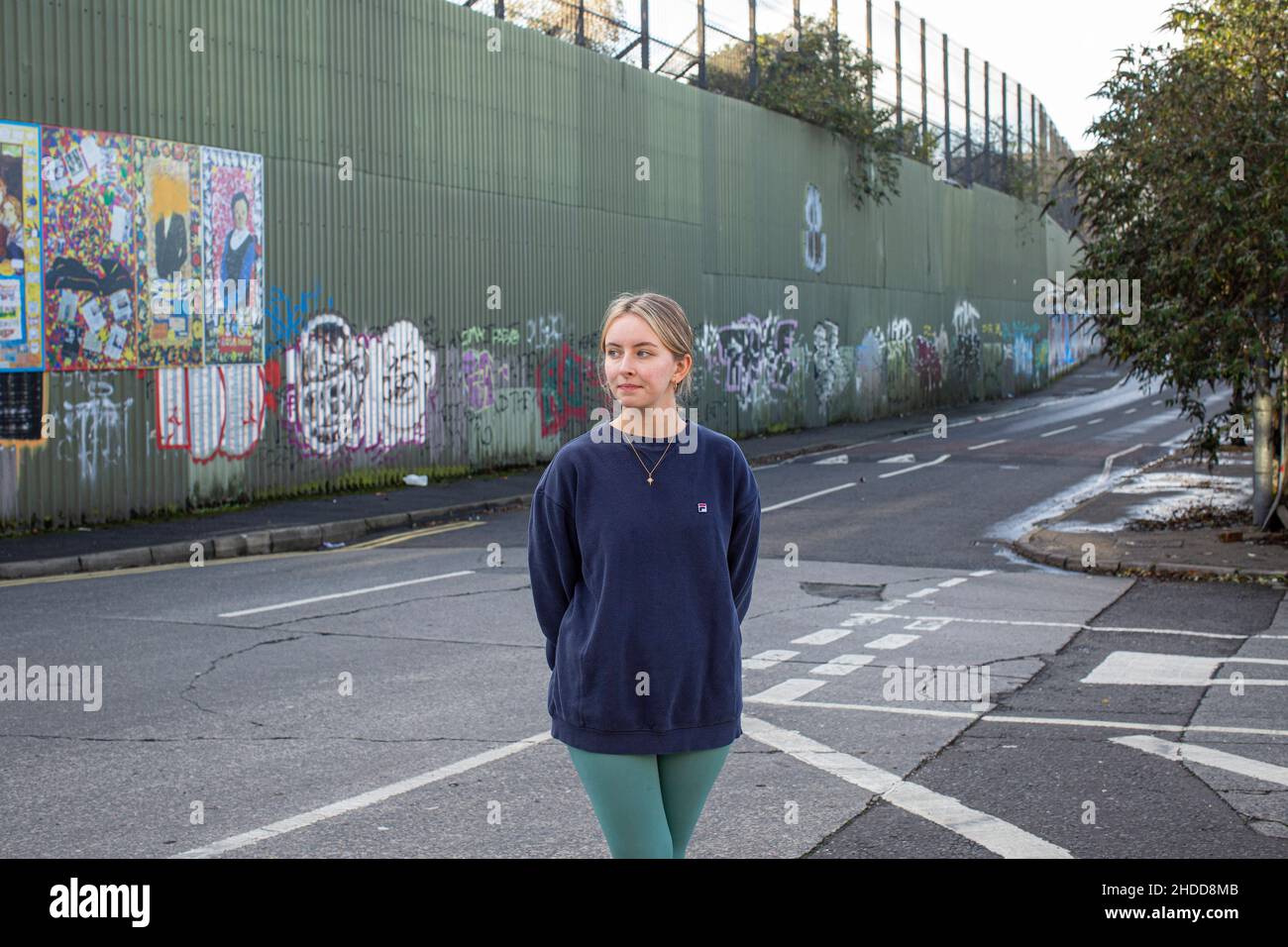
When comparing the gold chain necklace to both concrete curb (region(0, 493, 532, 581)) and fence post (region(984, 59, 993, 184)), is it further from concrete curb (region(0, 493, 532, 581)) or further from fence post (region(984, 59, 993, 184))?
fence post (region(984, 59, 993, 184))

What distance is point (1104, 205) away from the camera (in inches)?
658

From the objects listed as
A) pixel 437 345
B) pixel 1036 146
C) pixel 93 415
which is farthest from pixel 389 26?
pixel 1036 146

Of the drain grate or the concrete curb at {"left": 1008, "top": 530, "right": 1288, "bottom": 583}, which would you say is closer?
the drain grate

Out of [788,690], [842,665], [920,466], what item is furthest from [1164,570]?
[920,466]

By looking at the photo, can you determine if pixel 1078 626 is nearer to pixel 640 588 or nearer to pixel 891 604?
pixel 891 604

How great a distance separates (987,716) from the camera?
320 inches

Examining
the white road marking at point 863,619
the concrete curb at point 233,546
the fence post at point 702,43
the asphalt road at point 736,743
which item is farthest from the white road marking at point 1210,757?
the fence post at point 702,43

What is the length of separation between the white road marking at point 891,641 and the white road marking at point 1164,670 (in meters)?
1.38

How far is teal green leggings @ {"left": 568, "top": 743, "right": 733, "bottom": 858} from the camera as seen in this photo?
3652mm

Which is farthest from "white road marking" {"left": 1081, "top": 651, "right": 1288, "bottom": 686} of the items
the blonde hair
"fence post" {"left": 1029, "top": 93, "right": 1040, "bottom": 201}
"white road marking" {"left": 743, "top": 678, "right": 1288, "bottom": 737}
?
"fence post" {"left": 1029, "top": 93, "right": 1040, "bottom": 201}

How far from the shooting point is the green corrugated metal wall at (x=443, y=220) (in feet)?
57.1

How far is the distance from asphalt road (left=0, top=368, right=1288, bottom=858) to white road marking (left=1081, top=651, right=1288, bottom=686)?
37 mm

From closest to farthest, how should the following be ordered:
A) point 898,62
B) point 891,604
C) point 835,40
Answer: point 891,604 < point 835,40 < point 898,62

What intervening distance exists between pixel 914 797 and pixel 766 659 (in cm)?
343
